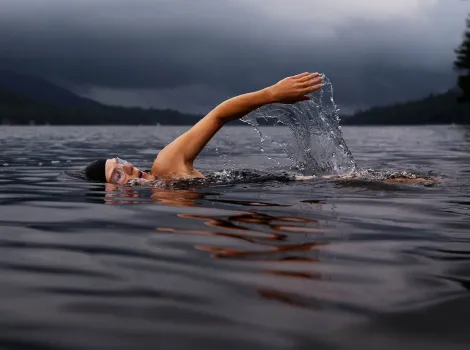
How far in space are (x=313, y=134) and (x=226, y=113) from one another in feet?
7.23

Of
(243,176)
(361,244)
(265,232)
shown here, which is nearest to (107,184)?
(243,176)

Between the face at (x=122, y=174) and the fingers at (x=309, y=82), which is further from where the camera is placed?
the face at (x=122, y=174)

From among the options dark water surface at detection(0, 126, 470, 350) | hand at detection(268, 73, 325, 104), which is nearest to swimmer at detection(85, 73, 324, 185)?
hand at detection(268, 73, 325, 104)

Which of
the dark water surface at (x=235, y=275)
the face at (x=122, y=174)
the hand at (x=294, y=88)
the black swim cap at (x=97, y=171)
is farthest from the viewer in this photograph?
the black swim cap at (x=97, y=171)

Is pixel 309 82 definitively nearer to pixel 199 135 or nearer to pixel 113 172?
pixel 199 135

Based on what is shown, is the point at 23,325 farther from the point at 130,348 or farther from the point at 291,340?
the point at 291,340

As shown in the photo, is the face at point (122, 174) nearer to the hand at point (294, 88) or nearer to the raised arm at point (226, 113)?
the raised arm at point (226, 113)

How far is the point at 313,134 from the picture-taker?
Answer: 950 cm

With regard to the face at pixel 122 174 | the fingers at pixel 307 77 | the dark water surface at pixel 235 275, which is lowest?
the dark water surface at pixel 235 275

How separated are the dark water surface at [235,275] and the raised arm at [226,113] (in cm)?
157

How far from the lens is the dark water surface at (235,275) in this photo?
2.51 metres

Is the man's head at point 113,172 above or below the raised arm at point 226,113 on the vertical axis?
below

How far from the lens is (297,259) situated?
12.2ft

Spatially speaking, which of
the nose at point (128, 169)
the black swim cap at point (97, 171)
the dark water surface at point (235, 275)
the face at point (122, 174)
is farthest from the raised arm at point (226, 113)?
the dark water surface at point (235, 275)
